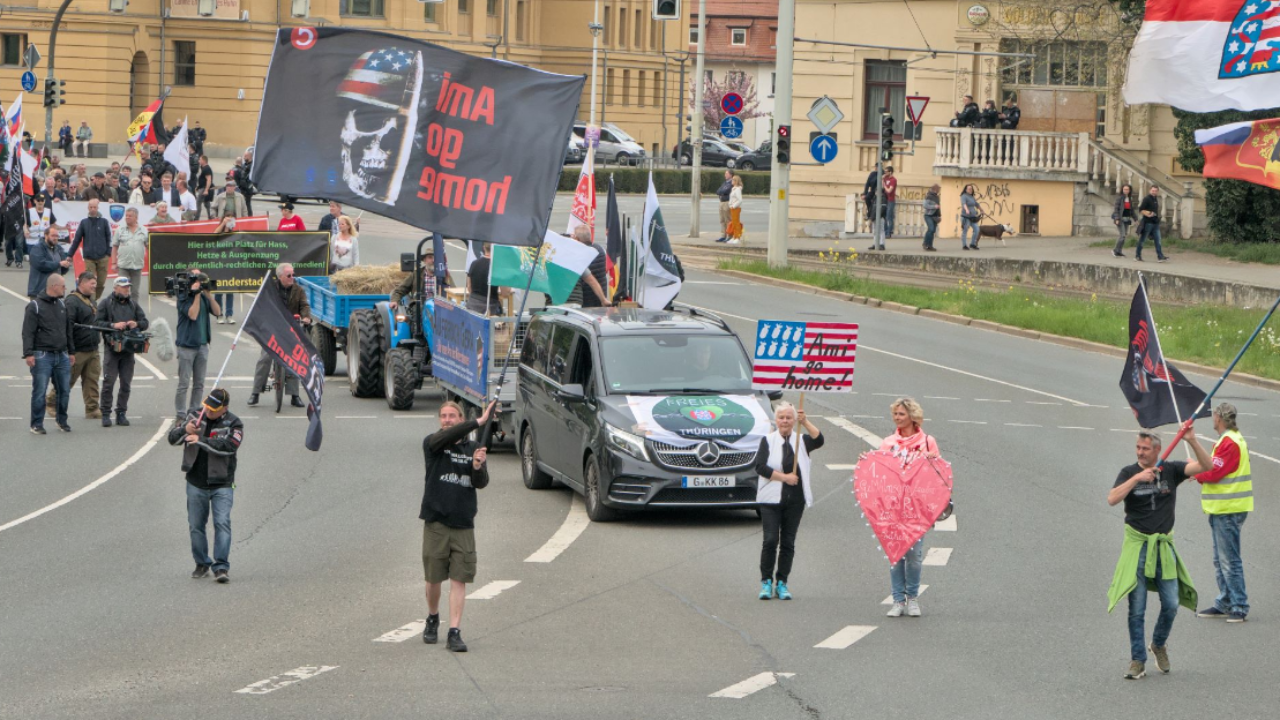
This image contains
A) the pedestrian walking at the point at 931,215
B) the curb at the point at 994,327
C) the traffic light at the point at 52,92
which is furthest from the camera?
the traffic light at the point at 52,92

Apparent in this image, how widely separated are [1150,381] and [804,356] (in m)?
3.30

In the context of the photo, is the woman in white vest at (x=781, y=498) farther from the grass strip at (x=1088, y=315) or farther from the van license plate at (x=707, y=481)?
the grass strip at (x=1088, y=315)

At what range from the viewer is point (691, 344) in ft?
54.0

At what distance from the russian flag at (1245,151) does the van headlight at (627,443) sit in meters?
5.60

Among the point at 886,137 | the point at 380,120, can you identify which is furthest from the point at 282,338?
the point at 886,137

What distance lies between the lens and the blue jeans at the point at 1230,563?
1216 centimetres

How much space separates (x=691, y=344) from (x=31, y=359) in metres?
8.43

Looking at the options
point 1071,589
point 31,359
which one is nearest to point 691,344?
point 1071,589

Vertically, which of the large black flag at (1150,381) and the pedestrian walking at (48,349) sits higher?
the large black flag at (1150,381)

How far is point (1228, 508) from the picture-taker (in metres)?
12.2

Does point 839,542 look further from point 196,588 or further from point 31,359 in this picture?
point 31,359

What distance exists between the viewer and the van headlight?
1507 cm

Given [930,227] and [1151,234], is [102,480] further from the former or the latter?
[1151,234]

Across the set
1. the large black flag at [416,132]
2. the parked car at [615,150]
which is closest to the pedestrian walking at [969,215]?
the large black flag at [416,132]
